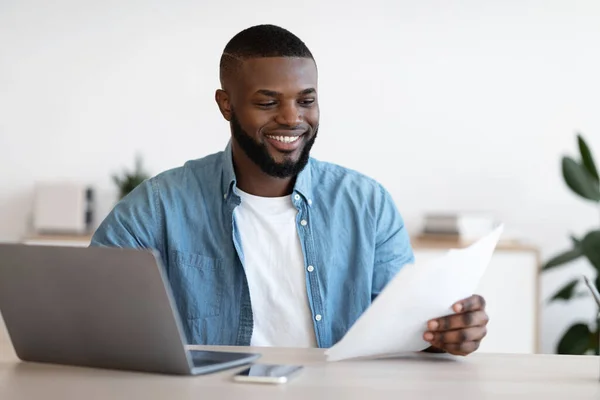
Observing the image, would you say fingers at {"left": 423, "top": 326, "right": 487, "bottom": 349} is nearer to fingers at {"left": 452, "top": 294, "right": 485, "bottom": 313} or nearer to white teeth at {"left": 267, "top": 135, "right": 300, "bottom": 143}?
fingers at {"left": 452, "top": 294, "right": 485, "bottom": 313}

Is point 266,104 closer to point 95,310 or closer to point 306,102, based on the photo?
point 306,102

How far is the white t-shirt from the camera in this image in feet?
6.23

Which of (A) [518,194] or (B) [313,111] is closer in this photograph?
(B) [313,111]

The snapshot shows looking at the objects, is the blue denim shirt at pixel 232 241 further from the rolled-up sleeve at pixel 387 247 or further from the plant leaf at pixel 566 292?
the plant leaf at pixel 566 292

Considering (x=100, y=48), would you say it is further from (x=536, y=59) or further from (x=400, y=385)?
(x=400, y=385)

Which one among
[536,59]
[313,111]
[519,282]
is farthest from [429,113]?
[313,111]

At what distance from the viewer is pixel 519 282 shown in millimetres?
3562

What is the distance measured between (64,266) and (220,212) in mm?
763

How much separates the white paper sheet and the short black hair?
75cm

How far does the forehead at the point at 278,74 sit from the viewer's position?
1.91 meters

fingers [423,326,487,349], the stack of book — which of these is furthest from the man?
the stack of book

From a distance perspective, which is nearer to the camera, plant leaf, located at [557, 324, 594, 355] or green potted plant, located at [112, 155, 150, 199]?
plant leaf, located at [557, 324, 594, 355]

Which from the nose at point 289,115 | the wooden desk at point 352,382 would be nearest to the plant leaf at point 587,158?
the nose at point 289,115

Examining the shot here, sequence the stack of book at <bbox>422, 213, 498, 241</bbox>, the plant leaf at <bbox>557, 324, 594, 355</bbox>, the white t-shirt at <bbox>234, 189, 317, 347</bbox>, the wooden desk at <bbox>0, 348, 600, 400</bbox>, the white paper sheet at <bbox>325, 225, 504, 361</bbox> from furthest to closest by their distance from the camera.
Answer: the stack of book at <bbox>422, 213, 498, 241</bbox>
the plant leaf at <bbox>557, 324, 594, 355</bbox>
the white t-shirt at <bbox>234, 189, 317, 347</bbox>
the white paper sheet at <bbox>325, 225, 504, 361</bbox>
the wooden desk at <bbox>0, 348, 600, 400</bbox>
